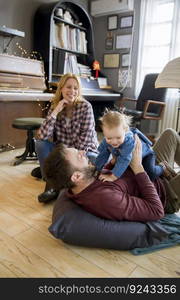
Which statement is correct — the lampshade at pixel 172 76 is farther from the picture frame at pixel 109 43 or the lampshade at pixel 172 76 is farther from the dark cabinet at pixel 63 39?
the picture frame at pixel 109 43

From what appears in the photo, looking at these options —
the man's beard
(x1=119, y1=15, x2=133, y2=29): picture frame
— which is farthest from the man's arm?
(x1=119, y1=15, x2=133, y2=29): picture frame

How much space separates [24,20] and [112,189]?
9.88ft

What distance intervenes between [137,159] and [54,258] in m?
0.64

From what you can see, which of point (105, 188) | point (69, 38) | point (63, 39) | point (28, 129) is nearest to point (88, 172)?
point (105, 188)

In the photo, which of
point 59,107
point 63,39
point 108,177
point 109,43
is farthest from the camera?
point 109,43

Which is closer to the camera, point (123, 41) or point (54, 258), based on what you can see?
point (54, 258)

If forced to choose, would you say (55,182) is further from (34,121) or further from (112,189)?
(34,121)

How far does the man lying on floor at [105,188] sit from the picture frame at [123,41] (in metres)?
3.21

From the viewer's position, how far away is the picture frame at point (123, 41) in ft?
12.9

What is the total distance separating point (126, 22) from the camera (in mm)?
3898

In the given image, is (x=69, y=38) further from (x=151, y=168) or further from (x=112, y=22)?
(x=151, y=168)

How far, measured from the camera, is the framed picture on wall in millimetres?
3853

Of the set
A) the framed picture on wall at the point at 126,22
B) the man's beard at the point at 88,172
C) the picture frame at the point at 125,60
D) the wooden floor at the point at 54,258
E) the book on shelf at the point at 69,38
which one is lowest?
the wooden floor at the point at 54,258

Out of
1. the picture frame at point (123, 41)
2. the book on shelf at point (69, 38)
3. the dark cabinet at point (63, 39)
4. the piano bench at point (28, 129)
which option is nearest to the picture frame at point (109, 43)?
the picture frame at point (123, 41)
